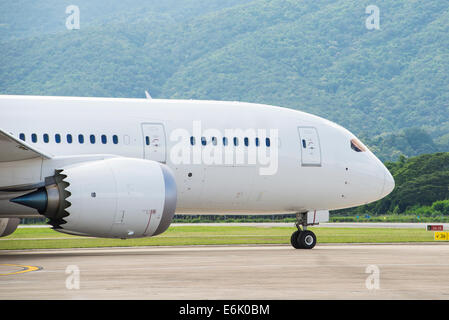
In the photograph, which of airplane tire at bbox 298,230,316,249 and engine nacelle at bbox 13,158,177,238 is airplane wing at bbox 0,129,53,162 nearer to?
engine nacelle at bbox 13,158,177,238

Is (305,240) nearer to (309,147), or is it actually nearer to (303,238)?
(303,238)

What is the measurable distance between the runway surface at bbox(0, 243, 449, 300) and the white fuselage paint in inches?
77.0

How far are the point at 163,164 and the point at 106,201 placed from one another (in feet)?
10.00

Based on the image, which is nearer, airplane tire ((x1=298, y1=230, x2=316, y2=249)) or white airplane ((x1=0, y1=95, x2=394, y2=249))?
white airplane ((x1=0, y1=95, x2=394, y2=249))

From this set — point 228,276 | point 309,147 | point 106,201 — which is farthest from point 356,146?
point 228,276

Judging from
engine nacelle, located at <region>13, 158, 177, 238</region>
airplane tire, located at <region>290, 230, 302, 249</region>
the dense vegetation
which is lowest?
the dense vegetation

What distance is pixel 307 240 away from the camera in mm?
24328

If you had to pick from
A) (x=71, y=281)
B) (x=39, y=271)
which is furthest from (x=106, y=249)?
(x=71, y=281)

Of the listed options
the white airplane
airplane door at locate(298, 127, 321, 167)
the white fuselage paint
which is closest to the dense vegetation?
the white fuselage paint

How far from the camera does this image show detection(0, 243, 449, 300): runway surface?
12.1 metres

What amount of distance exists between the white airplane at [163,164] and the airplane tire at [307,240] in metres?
0.04

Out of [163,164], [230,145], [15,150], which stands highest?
[230,145]

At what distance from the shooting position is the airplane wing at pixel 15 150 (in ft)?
59.0
